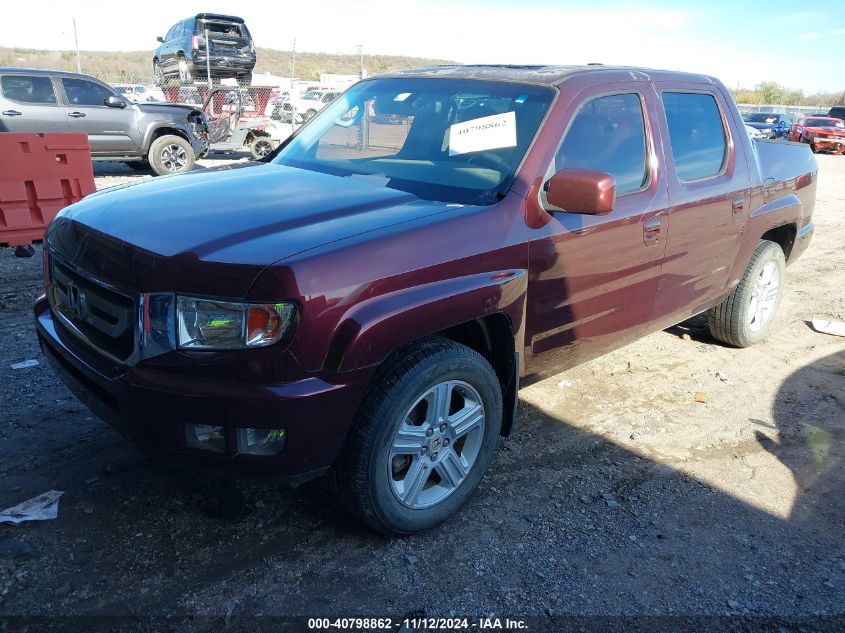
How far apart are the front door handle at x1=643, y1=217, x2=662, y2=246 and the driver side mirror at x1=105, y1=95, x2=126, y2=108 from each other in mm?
10606

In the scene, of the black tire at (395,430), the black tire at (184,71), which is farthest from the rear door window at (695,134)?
the black tire at (184,71)

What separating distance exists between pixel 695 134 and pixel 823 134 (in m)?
27.5

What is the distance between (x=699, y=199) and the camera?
13.1 feet

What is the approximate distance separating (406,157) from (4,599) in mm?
2533

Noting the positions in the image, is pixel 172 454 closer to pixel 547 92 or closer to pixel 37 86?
pixel 547 92

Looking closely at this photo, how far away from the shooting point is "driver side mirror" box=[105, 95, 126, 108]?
37.6 feet

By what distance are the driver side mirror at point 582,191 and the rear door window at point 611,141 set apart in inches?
9.7

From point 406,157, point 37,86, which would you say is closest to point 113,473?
point 406,157

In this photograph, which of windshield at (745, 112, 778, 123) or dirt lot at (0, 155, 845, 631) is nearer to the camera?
dirt lot at (0, 155, 845, 631)

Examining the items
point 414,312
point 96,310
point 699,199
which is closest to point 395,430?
point 414,312

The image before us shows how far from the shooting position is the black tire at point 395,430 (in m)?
2.53

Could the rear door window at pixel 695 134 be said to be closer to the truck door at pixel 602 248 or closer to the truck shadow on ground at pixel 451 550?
the truck door at pixel 602 248

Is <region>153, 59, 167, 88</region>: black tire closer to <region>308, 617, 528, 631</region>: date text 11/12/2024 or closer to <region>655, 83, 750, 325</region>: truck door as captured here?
<region>655, 83, 750, 325</region>: truck door

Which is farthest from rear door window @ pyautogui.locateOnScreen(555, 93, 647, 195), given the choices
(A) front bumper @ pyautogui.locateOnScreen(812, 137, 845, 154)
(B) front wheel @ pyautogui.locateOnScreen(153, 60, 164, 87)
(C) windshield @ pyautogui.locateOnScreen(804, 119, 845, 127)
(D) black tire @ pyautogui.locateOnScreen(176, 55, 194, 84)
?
(C) windshield @ pyautogui.locateOnScreen(804, 119, 845, 127)
